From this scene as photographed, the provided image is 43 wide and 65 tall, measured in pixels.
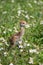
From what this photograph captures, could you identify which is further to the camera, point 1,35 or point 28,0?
point 28,0

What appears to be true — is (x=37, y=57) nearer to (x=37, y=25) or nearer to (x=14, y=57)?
(x=14, y=57)

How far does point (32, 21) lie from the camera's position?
7543 millimetres

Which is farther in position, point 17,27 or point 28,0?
point 28,0

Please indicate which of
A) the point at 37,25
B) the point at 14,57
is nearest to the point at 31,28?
the point at 37,25

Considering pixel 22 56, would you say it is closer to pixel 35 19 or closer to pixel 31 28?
pixel 31 28

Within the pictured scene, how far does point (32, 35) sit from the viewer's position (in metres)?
6.82

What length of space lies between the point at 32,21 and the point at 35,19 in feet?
0.42

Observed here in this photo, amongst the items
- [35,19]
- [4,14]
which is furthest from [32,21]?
[4,14]

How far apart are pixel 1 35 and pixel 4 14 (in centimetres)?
102

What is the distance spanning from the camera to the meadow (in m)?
6.10

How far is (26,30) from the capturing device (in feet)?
23.1

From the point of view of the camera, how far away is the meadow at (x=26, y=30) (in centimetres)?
610

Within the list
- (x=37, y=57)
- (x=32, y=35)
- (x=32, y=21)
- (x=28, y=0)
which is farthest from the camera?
(x=28, y=0)

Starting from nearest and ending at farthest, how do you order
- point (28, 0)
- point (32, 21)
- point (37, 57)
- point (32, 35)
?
point (37, 57) < point (32, 35) < point (32, 21) < point (28, 0)
